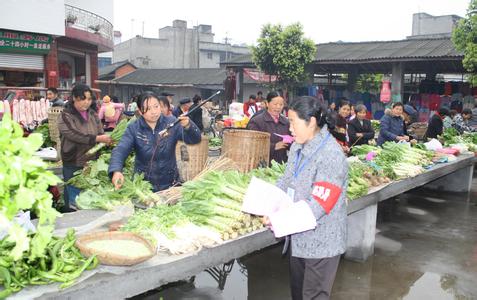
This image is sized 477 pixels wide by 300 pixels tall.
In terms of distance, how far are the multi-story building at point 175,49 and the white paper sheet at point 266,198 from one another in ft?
137

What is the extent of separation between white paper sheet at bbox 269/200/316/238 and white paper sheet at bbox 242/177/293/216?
0.58ft

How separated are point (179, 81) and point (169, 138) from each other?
28.2 meters

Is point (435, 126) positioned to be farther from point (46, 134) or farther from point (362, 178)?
point (46, 134)

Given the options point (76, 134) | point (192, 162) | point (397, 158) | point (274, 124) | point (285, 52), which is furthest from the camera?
point (285, 52)

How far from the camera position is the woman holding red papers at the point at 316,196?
244 cm

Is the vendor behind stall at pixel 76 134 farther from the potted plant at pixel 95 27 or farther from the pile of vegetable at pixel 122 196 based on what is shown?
the potted plant at pixel 95 27

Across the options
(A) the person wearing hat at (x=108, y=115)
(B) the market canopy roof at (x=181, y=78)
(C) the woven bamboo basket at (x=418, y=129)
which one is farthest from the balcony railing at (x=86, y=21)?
(C) the woven bamboo basket at (x=418, y=129)

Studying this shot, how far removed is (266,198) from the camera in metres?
2.64

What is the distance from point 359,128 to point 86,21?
1670 cm

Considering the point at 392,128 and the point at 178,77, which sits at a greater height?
the point at 178,77

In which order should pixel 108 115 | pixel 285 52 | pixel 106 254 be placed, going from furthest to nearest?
pixel 285 52
pixel 108 115
pixel 106 254

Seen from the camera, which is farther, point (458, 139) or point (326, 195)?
point (458, 139)

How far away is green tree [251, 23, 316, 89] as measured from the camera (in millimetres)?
20469

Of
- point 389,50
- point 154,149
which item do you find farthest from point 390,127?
point 389,50
